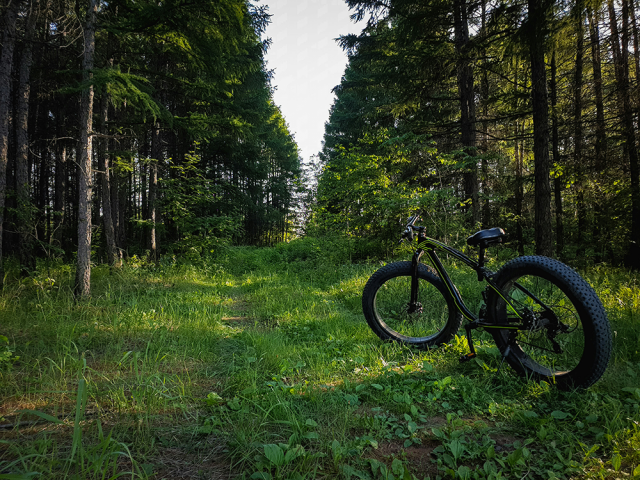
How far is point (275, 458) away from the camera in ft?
4.56

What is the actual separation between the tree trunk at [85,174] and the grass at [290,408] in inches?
53.0

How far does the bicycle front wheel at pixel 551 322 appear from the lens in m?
1.96

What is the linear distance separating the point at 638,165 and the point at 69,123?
1952 cm

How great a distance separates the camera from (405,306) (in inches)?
133

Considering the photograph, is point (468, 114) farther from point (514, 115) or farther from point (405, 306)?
point (405, 306)

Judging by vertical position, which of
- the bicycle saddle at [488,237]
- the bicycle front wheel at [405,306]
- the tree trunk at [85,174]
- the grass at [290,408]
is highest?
the tree trunk at [85,174]

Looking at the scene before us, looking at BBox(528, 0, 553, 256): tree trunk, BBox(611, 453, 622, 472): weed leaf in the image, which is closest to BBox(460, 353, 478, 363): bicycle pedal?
BBox(611, 453, 622, 472): weed leaf

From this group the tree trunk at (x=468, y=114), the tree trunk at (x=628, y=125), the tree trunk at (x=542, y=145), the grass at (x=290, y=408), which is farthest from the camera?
the tree trunk at (x=468, y=114)

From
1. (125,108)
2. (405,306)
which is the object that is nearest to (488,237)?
(405,306)

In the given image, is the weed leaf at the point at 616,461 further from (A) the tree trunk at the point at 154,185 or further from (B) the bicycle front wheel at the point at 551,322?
(A) the tree trunk at the point at 154,185

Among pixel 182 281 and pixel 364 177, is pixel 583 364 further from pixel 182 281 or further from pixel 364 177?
pixel 364 177

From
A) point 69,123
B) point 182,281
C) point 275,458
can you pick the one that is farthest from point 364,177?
point 69,123

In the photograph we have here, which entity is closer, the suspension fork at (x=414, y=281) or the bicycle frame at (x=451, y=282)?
the bicycle frame at (x=451, y=282)

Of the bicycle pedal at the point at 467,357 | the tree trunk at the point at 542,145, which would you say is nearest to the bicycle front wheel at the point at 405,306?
the bicycle pedal at the point at 467,357
